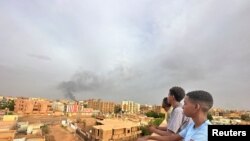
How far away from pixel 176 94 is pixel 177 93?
1 centimetres

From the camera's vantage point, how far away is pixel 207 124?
1127 millimetres

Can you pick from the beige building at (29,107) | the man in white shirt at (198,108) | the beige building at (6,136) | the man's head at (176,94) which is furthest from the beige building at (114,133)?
the man in white shirt at (198,108)

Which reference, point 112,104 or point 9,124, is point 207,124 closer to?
point 9,124

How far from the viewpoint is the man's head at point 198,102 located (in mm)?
1162

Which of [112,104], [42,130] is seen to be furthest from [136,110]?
[42,130]

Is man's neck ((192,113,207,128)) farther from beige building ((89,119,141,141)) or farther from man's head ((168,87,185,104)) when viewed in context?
beige building ((89,119,141,141))

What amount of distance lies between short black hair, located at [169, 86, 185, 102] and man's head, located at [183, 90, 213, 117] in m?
0.53

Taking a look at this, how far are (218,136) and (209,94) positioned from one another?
20cm

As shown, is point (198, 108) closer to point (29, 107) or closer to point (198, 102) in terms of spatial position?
point (198, 102)

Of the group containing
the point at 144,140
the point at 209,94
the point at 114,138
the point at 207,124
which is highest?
the point at 209,94

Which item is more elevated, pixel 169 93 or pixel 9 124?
pixel 169 93

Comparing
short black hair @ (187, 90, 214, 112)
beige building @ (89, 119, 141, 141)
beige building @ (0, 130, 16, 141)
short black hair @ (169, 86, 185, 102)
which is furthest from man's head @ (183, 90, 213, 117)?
beige building @ (89, 119, 141, 141)

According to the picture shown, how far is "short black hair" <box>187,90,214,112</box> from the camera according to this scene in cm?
116

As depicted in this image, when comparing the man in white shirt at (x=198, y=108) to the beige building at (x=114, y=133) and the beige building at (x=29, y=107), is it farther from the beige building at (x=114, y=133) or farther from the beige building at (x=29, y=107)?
the beige building at (x=29, y=107)
